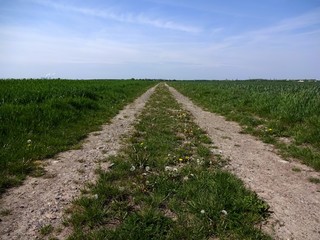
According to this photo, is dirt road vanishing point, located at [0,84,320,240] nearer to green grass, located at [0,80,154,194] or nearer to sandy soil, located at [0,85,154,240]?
sandy soil, located at [0,85,154,240]

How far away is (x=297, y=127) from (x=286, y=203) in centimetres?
705

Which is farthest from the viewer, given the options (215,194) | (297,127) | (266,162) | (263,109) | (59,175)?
(263,109)

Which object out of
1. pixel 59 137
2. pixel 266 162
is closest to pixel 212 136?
pixel 266 162

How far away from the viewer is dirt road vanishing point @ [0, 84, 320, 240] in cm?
450

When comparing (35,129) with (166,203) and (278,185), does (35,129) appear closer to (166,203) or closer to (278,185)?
(166,203)

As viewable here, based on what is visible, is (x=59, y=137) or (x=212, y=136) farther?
(x=212, y=136)

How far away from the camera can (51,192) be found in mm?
5633

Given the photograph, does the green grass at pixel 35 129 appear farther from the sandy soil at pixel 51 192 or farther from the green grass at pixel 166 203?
the green grass at pixel 166 203

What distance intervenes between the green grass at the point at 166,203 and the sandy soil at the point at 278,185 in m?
0.33

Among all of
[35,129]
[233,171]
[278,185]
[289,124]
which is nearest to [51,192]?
[233,171]

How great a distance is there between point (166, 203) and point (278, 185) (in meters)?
2.66

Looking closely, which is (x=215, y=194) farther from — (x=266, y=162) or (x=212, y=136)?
(x=212, y=136)

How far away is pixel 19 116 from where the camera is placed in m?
10.6

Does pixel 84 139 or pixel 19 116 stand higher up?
pixel 19 116
